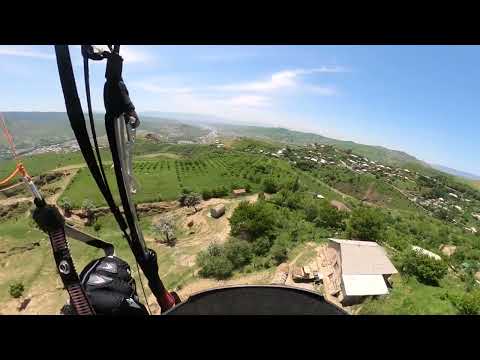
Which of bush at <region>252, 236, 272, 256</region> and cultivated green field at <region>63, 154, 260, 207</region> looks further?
cultivated green field at <region>63, 154, 260, 207</region>

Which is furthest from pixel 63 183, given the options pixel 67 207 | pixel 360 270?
pixel 360 270

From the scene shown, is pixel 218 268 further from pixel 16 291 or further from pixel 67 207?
pixel 67 207

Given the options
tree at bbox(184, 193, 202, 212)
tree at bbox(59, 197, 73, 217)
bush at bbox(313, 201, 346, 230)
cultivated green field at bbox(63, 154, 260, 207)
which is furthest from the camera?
cultivated green field at bbox(63, 154, 260, 207)

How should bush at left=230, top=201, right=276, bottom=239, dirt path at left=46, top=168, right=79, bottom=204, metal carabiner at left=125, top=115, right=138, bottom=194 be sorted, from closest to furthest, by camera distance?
metal carabiner at left=125, top=115, right=138, bottom=194
bush at left=230, top=201, right=276, bottom=239
dirt path at left=46, top=168, right=79, bottom=204

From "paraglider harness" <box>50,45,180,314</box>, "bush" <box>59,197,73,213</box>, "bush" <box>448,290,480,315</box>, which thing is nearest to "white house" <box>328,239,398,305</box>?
"bush" <box>448,290,480,315</box>

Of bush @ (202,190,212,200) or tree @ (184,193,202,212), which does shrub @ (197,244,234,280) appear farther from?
bush @ (202,190,212,200)
